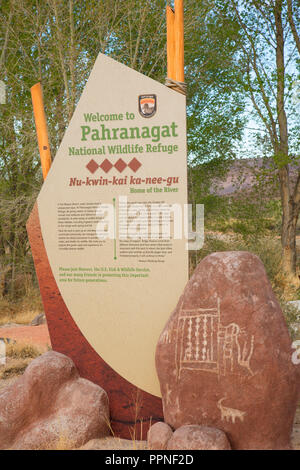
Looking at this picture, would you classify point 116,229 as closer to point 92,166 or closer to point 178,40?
point 92,166

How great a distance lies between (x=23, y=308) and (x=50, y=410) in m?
7.01

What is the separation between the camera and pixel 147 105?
3.65 meters

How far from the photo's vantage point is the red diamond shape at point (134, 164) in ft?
12.0

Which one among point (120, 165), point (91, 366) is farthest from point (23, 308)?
point (120, 165)

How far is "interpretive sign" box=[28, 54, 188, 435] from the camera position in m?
3.60

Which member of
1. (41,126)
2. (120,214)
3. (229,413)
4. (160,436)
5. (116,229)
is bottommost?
(160,436)

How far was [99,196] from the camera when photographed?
378 centimetres

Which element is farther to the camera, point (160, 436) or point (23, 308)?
point (23, 308)

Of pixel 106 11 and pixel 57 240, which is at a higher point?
pixel 106 11

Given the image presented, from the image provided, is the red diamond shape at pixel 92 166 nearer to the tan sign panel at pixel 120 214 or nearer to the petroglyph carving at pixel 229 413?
the tan sign panel at pixel 120 214

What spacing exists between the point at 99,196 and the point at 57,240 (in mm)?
498
